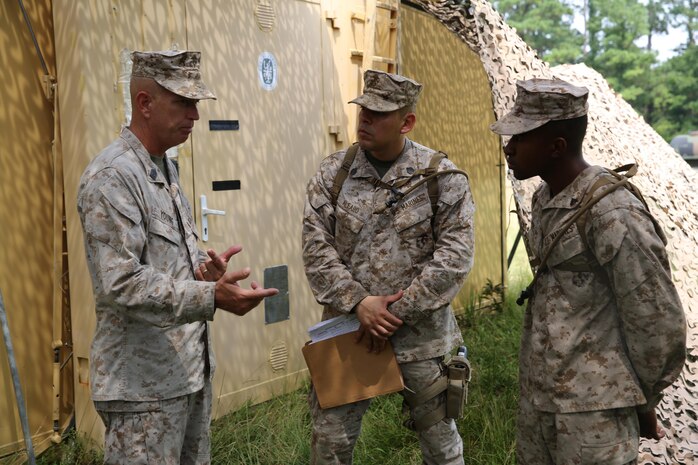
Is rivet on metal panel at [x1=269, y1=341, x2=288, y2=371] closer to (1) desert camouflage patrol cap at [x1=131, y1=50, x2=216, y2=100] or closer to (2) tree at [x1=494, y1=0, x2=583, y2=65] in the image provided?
(1) desert camouflage patrol cap at [x1=131, y1=50, x2=216, y2=100]

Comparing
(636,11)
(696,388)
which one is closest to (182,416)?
(696,388)

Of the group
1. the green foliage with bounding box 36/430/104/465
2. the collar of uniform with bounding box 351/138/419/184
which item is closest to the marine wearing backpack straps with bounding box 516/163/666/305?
the collar of uniform with bounding box 351/138/419/184

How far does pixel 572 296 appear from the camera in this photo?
8.53 feet

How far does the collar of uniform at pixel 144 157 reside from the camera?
2.72 metres

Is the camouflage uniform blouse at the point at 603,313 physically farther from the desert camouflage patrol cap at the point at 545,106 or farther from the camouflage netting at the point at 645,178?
the camouflage netting at the point at 645,178

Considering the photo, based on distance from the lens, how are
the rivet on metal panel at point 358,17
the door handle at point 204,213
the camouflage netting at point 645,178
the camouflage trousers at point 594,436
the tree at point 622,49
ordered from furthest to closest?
the tree at point 622,49 < the rivet on metal panel at point 358,17 < the door handle at point 204,213 < the camouflage netting at point 645,178 < the camouflage trousers at point 594,436

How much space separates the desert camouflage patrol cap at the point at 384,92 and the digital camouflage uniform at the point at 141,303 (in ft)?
2.65

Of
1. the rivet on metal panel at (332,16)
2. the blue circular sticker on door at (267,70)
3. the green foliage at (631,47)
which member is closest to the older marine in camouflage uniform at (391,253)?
the blue circular sticker on door at (267,70)

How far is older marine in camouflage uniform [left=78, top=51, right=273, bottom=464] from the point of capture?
8.26 ft

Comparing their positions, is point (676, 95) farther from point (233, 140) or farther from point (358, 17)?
point (233, 140)

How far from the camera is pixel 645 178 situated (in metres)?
5.37

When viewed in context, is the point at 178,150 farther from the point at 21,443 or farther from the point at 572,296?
the point at 572,296

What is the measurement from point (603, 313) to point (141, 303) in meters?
1.49

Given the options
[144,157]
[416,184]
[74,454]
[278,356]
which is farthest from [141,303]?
[278,356]
